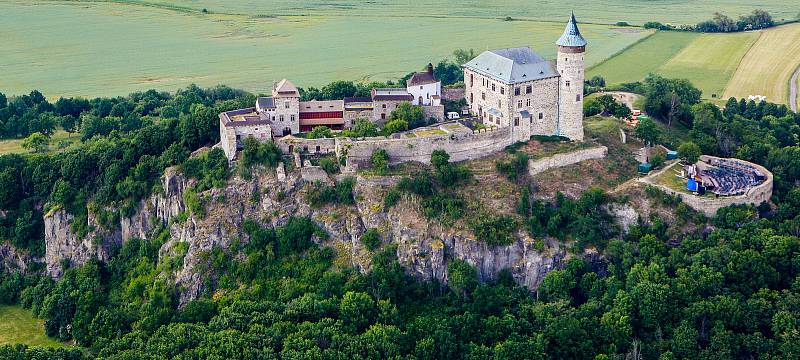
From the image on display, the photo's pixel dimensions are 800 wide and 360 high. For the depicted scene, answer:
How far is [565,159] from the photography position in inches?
4407

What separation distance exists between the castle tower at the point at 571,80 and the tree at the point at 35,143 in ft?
202

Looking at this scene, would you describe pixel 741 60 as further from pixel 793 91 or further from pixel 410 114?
pixel 410 114

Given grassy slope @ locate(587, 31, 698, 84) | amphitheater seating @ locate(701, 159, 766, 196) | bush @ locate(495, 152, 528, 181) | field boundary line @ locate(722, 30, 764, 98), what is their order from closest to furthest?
bush @ locate(495, 152, 528, 181) < amphitheater seating @ locate(701, 159, 766, 196) < field boundary line @ locate(722, 30, 764, 98) < grassy slope @ locate(587, 31, 698, 84)

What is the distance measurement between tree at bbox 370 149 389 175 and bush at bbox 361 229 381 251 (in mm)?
6133

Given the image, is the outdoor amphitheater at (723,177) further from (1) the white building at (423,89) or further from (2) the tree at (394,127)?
(2) the tree at (394,127)

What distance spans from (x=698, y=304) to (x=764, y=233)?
11974 millimetres

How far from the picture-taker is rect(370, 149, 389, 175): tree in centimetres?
10662

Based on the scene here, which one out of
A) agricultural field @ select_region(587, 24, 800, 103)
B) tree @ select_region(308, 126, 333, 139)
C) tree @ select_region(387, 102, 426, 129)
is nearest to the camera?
tree @ select_region(308, 126, 333, 139)

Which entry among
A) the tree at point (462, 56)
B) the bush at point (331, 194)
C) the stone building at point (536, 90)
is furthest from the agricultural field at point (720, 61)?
Answer: the bush at point (331, 194)

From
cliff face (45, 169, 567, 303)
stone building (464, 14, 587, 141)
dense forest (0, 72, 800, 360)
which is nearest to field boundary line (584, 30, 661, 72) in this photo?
dense forest (0, 72, 800, 360)

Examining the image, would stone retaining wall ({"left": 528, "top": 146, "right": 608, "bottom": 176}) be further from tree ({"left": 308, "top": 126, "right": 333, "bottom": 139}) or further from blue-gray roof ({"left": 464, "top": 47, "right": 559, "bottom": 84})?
tree ({"left": 308, "top": 126, "right": 333, "bottom": 139})

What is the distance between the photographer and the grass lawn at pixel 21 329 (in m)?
105

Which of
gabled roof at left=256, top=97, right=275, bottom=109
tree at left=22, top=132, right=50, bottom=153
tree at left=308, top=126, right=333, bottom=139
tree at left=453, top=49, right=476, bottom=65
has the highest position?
gabled roof at left=256, top=97, right=275, bottom=109

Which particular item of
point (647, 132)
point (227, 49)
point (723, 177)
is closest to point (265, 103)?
point (647, 132)
